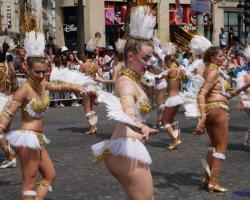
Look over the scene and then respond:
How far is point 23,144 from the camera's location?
18.5 feet

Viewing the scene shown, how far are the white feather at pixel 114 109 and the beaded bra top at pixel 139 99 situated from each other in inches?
8.9

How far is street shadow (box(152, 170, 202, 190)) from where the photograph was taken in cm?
729

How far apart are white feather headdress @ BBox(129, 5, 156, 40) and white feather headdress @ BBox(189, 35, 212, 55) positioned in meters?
2.71

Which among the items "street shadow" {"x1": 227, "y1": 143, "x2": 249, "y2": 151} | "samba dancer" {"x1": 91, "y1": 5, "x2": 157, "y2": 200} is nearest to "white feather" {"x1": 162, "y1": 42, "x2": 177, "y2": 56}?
"street shadow" {"x1": 227, "y1": 143, "x2": 249, "y2": 151}

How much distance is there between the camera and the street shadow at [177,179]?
729 cm

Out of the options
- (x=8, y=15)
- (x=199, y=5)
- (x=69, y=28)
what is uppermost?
(x=8, y=15)

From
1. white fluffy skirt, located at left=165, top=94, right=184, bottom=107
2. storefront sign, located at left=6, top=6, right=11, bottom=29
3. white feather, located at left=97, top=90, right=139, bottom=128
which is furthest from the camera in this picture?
storefront sign, located at left=6, top=6, right=11, bottom=29

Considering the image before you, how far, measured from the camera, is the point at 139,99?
4398 mm

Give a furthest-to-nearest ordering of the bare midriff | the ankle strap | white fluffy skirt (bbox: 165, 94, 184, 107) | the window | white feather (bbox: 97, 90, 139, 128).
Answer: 1. the window
2. white fluffy skirt (bbox: 165, 94, 184, 107)
3. the ankle strap
4. the bare midriff
5. white feather (bbox: 97, 90, 139, 128)

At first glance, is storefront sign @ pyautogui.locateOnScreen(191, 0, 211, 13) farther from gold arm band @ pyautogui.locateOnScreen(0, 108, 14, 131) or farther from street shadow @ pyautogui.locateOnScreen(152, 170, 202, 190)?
gold arm band @ pyautogui.locateOnScreen(0, 108, 14, 131)

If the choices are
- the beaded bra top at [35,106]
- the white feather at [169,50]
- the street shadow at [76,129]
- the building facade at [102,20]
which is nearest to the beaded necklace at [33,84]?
the beaded bra top at [35,106]

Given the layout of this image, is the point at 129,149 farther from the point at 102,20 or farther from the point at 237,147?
the point at 102,20

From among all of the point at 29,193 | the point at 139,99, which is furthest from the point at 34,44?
the point at 139,99

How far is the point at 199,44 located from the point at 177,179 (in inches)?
78.6
